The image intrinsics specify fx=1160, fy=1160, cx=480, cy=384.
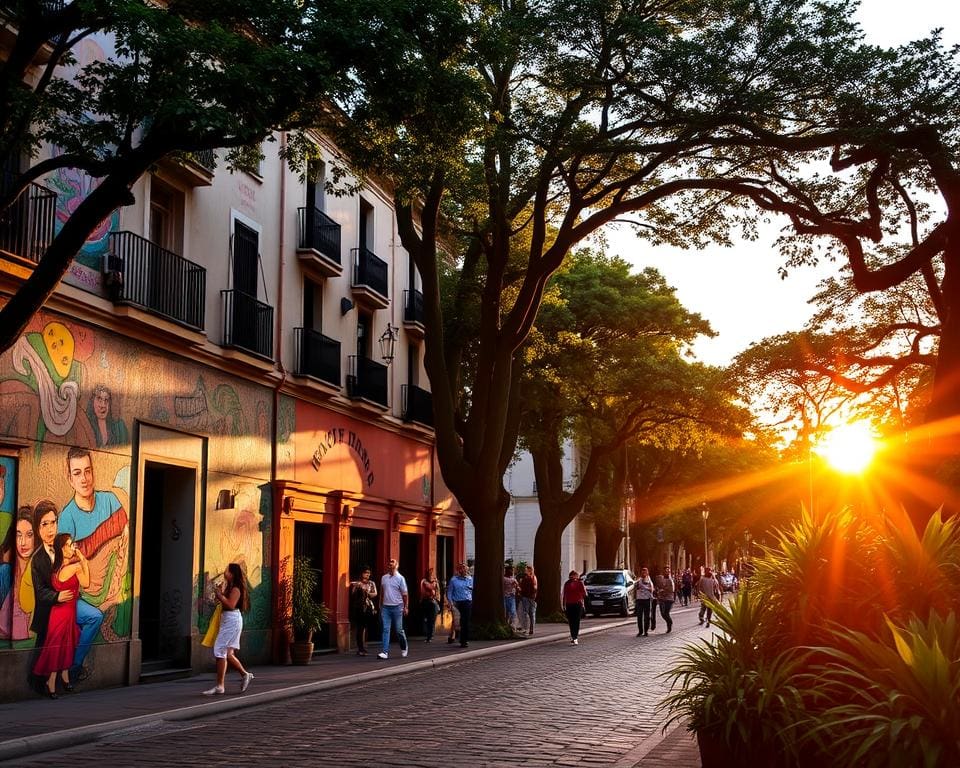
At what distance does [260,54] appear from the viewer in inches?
440

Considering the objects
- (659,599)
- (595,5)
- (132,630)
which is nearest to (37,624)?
(132,630)

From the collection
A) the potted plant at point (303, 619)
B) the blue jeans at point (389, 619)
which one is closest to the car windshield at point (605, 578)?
the blue jeans at point (389, 619)

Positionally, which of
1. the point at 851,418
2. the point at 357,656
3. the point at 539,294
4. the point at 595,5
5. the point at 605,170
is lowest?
the point at 357,656

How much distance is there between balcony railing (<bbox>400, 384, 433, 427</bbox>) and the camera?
31094 mm

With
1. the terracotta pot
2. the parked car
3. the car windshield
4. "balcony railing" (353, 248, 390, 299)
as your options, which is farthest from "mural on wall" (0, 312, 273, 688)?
the car windshield

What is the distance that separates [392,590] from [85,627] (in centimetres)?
698

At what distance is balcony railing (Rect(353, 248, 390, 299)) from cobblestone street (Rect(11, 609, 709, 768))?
39.3ft

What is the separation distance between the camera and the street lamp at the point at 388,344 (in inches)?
1161

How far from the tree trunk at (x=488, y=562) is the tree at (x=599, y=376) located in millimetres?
6995

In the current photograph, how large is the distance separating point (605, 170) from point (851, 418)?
13418mm

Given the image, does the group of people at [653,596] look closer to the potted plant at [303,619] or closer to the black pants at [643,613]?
the black pants at [643,613]

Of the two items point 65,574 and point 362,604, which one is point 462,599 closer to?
point 362,604

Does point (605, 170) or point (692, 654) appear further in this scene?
point (605, 170)

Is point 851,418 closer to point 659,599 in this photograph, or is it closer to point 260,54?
point 659,599
